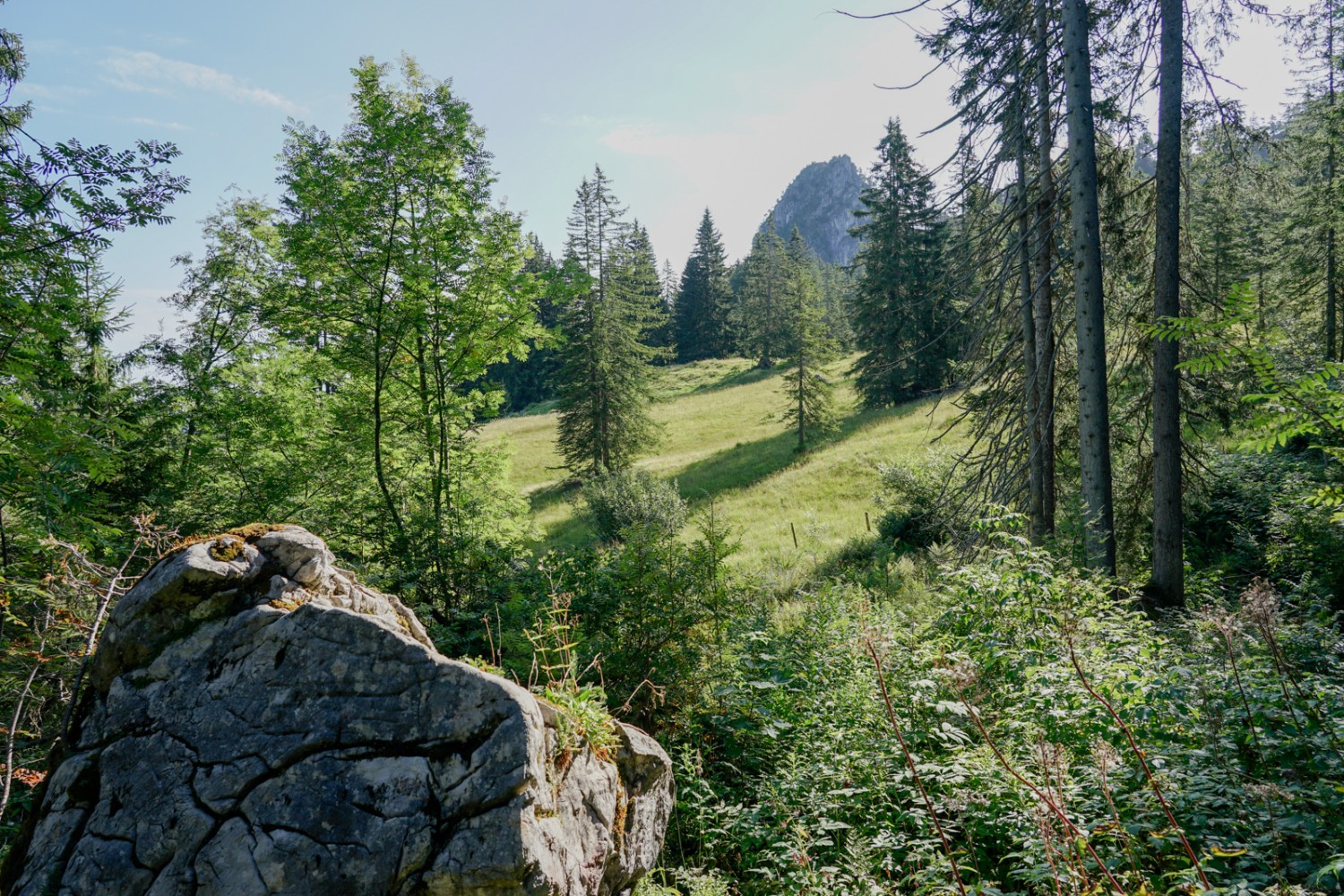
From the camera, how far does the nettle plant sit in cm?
267

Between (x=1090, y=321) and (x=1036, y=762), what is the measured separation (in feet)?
22.2

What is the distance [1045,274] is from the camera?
8977mm

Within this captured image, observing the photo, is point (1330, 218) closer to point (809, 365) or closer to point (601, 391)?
point (809, 365)

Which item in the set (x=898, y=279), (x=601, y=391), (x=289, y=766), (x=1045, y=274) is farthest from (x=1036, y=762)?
(x=898, y=279)

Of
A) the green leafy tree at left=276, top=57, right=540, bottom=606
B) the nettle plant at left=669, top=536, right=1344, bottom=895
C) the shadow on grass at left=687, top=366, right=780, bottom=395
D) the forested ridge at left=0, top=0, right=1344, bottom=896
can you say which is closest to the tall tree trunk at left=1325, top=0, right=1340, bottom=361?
the forested ridge at left=0, top=0, right=1344, bottom=896

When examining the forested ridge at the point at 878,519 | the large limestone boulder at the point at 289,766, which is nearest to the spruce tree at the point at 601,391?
the forested ridge at the point at 878,519

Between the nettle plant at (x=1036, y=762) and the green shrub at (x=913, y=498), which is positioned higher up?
the nettle plant at (x=1036, y=762)

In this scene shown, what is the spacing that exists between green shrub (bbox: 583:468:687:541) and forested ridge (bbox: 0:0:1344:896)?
339cm

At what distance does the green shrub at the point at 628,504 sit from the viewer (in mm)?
17781

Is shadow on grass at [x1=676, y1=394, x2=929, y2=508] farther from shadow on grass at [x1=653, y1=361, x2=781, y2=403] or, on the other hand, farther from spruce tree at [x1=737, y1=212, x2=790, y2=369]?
spruce tree at [x1=737, y1=212, x2=790, y2=369]

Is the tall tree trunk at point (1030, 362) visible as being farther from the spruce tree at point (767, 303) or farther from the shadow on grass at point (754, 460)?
the spruce tree at point (767, 303)

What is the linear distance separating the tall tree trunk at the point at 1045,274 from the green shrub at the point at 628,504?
8.57m

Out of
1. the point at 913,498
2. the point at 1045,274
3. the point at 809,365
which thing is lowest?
the point at 913,498

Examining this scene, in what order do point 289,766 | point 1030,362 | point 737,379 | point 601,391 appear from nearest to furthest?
point 289,766 → point 1030,362 → point 601,391 → point 737,379
